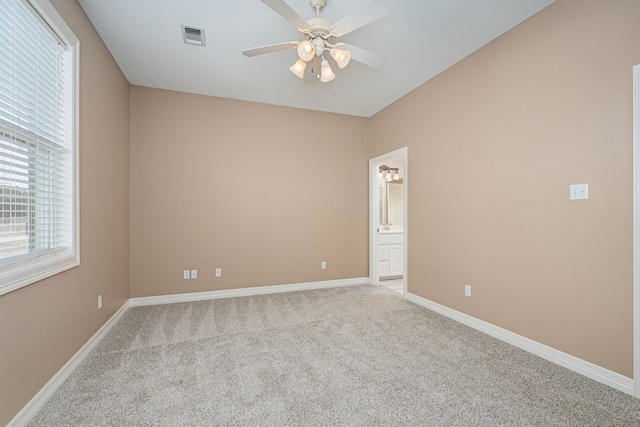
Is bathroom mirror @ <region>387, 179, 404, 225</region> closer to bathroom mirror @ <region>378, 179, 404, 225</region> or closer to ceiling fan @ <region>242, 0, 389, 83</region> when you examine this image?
bathroom mirror @ <region>378, 179, 404, 225</region>

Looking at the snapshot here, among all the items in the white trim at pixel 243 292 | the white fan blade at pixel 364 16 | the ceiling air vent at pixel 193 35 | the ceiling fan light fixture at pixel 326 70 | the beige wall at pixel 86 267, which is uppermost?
the ceiling air vent at pixel 193 35

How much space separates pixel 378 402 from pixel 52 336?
215 centimetres

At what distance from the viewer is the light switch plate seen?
201cm

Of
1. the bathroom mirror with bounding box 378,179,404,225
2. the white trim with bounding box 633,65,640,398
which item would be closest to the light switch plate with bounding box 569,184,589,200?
the white trim with bounding box 633,65,640,398

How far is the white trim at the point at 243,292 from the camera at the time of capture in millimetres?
3630

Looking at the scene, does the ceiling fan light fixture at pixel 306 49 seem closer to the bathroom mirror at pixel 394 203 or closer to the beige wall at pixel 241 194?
the beige wall at pixel 241 194

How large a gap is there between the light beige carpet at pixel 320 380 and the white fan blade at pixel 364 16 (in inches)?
97.4

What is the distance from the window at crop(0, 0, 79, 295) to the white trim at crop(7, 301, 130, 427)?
702 millimetres

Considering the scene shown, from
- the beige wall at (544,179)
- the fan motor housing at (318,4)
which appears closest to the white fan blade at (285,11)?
the fan motor housing at (318,4)

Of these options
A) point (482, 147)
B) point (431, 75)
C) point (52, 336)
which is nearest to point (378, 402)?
point (52, 336)

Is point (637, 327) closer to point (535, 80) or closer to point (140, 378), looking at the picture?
point (535, 80)

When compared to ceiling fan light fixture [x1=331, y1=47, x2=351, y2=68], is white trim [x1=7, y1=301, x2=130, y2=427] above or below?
below

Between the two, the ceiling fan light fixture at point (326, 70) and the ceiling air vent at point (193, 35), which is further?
the ceiling air vent at point (193, 35)

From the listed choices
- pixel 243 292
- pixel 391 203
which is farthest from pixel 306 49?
pixel 391 203
